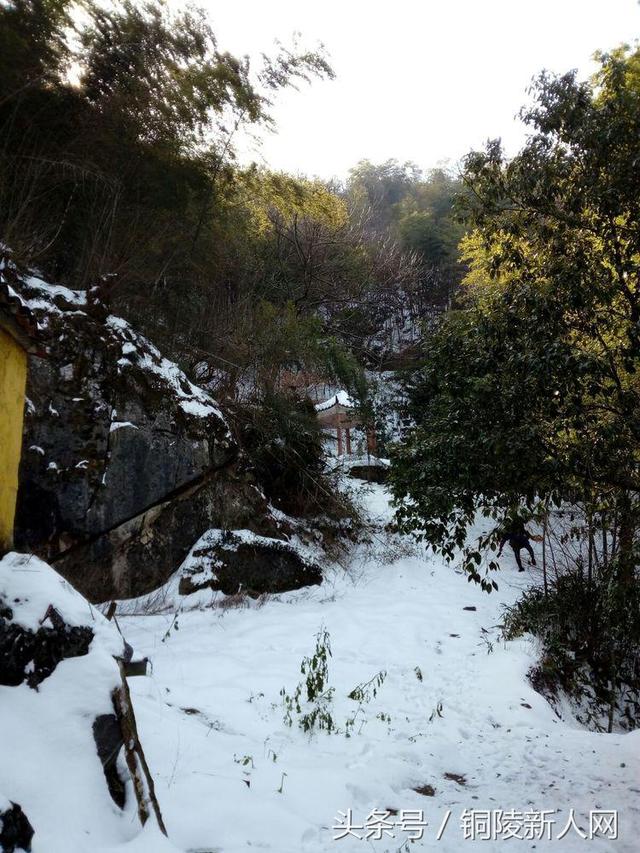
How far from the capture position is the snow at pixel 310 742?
2.54 metres

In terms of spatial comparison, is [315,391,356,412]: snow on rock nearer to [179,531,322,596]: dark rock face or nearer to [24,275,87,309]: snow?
[179,531,322,596]: dark rock face

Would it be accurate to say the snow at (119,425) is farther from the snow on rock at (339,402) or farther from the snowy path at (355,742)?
the snow on rock at (339,402)

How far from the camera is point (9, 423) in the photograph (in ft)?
11.1

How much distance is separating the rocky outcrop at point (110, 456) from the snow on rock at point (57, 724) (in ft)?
13.7

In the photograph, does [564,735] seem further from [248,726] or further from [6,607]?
[6,607]

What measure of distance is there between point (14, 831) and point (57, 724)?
0.50 metres

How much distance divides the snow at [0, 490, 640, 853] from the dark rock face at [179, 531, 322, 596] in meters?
0.28

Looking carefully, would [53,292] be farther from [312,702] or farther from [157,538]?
[312,702]

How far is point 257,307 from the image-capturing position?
11953 mm

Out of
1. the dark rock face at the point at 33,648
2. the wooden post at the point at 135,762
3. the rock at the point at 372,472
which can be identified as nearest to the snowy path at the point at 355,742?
the wooden post at the point at 135,762

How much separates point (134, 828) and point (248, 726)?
90.4 inches

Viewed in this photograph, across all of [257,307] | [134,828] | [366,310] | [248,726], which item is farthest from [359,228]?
[134,828]

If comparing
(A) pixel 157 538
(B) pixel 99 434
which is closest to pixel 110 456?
(B) pixel 99 434

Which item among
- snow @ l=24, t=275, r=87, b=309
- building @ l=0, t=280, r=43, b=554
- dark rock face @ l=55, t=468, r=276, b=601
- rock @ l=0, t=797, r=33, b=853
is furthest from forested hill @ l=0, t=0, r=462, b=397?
rock @ l=0, t=797, r=33, b=853
